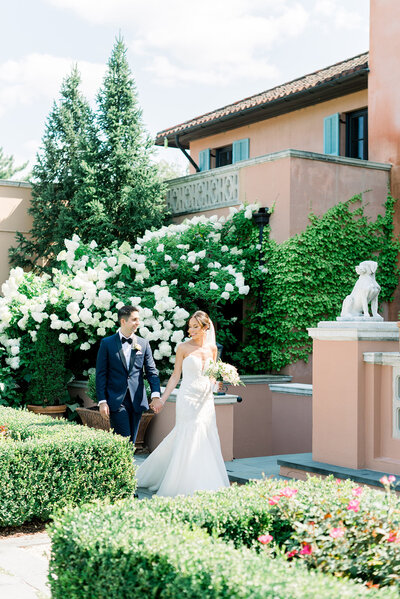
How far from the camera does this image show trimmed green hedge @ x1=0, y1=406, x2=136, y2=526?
20.5ft

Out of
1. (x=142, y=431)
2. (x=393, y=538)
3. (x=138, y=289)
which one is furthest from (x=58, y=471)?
(x=138, y=289)

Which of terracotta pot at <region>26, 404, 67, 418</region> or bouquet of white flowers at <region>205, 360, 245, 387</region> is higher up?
bouquet of white flowers at <region>205, 360, 245, 387</region>

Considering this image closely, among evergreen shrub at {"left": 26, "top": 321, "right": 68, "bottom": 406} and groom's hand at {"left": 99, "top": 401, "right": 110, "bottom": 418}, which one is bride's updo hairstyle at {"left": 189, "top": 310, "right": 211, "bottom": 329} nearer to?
groom's hand at {"left": 99, "top": 401, "right": 110, "bottom": 418}

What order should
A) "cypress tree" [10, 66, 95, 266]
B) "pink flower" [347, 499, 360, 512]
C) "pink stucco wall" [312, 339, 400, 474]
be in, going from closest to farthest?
"pink flower" [347, 499, 360, 512] < "pink stucco wall" [312, 339, 400, 474] < "cypress tree" [10, 66, 95, 266]

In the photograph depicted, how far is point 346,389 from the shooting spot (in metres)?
7.48

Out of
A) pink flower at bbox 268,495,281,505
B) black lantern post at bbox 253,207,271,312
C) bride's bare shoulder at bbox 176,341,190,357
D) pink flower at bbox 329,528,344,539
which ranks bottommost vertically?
pink flower at bbox 329,528,344,539

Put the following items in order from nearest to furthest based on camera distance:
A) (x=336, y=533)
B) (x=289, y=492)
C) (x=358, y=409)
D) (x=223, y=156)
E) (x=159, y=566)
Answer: (x=159, y=566) → (x=336, y=533) → (x=289, y=492) → (x=358, y=409) → (x=223, y=156)

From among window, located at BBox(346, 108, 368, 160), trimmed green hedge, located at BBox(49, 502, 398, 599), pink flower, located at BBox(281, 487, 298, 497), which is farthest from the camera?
window, located at BBox(346, 108, 368, 160)

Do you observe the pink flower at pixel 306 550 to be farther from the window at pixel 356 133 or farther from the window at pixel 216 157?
the window at pixel 216 157

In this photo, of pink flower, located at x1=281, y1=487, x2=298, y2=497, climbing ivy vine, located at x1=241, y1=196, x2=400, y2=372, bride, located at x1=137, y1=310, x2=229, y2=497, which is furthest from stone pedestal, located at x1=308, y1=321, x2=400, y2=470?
climbing ivy vine, located at x1=241, y1=196, x2=400, y2=372

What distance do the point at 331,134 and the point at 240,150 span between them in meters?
3.22

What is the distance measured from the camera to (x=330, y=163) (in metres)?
12.9

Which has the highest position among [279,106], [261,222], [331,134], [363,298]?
[279,106]

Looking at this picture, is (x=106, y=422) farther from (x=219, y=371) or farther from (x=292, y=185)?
(x=292, y=185)
